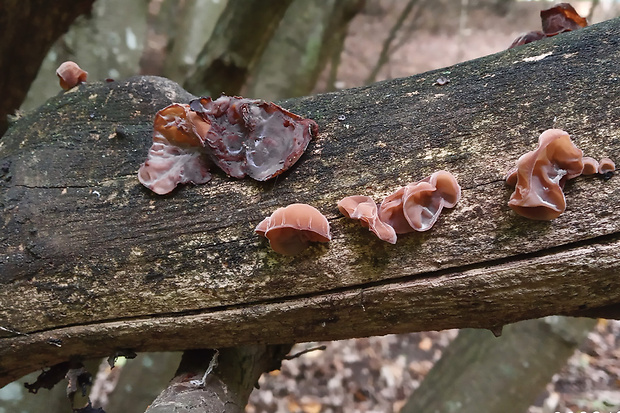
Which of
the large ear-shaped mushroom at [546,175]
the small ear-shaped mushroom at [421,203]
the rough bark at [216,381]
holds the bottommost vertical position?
the rough bark at [216,381]

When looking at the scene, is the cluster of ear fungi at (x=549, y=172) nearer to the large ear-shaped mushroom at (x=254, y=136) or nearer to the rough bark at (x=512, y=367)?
the large ear-shaped mushroom at (x=254, y=136)

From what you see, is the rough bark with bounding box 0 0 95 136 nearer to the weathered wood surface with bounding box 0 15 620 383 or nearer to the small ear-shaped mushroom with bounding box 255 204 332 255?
the weathered wood surface with bounding box 0 15 620 383

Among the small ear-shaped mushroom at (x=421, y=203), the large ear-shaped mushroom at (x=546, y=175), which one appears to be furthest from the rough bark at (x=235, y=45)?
the large ear-shaped mushroom at (x=546, y=175)

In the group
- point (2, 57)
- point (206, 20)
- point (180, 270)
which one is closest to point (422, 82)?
point (180, 270)

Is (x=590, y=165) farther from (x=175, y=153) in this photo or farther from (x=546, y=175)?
(x=175, y=153)

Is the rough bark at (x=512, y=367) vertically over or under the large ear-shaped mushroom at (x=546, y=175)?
under

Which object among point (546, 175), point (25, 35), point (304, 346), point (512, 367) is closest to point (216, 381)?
point (546, 175)
